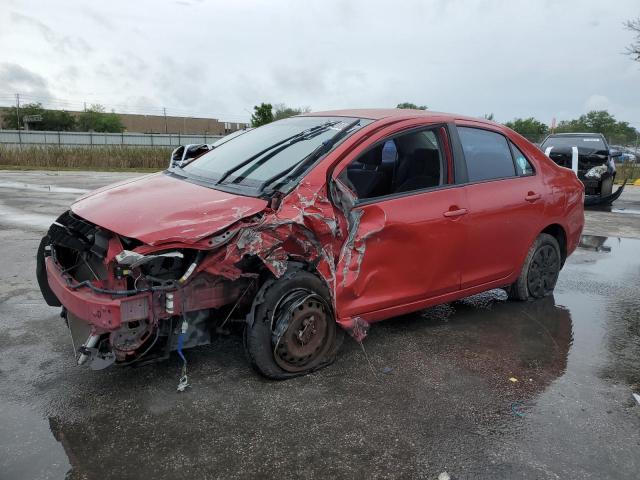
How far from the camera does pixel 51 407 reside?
3232 mm

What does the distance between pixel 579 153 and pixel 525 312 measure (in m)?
9.61

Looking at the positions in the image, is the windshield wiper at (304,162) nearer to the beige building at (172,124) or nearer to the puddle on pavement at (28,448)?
the puddle on pavement at (28,448)

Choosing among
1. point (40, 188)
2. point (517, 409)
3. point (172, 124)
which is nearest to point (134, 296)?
point (517, 409)

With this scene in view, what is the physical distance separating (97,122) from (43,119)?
7.26 meters

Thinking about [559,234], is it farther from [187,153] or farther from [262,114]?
[262,114]

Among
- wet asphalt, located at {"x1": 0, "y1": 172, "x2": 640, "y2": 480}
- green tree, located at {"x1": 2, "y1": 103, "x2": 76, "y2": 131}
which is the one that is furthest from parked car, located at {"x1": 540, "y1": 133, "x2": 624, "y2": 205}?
green tree, located at {"x1": 2, "y1": 103, "x2": 76, "y2": 131}

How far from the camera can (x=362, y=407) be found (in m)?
3.28

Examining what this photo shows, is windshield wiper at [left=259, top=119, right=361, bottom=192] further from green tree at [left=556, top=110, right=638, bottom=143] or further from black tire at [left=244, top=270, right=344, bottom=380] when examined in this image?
green tree at [left=556, top=110, right=638, bottom=143]

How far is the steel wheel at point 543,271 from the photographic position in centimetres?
509

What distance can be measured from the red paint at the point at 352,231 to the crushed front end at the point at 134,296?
2 centimetres

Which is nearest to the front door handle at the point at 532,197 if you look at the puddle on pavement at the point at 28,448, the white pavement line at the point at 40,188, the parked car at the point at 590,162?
the puddle on pavement at the point at 28,448

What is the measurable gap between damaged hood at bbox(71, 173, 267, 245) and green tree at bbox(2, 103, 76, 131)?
7398cm

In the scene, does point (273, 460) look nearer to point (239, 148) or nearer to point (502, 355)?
point (502, 355)

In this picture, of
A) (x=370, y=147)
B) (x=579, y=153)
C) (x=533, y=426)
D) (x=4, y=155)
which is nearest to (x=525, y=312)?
(x=533, y=426)
